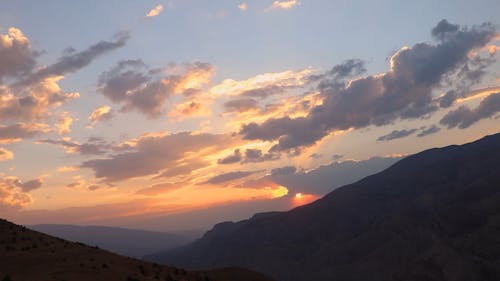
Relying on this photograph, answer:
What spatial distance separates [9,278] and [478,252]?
658 ft

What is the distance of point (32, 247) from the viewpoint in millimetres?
45656

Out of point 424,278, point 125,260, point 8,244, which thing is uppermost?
point 8,244

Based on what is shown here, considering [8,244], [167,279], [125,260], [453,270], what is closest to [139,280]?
[167,279]

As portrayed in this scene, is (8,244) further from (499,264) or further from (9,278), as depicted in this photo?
(499,264)

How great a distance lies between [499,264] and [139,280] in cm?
18533

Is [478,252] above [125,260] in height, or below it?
below

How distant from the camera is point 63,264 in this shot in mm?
37781

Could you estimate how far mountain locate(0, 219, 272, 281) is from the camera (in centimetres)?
3496

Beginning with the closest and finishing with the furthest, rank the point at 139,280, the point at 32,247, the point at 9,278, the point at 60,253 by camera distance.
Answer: the point at 9,278
the point at 139,280
the point at 60,253
the point at 32,247

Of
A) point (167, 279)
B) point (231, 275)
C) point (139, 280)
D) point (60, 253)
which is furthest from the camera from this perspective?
point (231, 275)

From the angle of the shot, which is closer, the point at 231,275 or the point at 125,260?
the point at 125,260

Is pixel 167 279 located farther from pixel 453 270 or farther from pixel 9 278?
pixel 453 270

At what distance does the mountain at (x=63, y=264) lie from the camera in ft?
115

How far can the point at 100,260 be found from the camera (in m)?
41.1
